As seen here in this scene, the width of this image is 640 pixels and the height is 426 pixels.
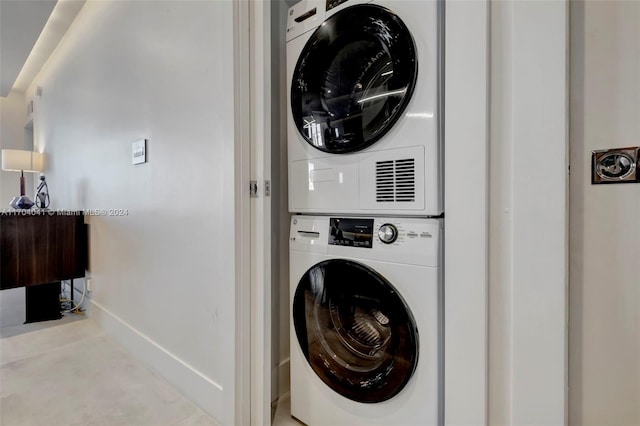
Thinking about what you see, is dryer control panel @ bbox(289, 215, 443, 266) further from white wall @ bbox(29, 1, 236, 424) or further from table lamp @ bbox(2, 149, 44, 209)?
table lamp @ bbox(2, 149, 44, 209)

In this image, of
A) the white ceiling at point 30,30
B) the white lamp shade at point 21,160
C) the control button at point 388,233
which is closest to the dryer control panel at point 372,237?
the control button at point 388,233

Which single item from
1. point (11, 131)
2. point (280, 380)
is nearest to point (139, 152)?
point (280, 380)

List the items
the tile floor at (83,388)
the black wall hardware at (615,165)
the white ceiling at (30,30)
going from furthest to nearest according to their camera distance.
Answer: the white ceiling at (30,30) → the tile floor at (83,388) → the black wall hardware at (615,165)

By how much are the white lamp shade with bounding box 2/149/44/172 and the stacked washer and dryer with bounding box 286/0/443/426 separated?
3.70 meters

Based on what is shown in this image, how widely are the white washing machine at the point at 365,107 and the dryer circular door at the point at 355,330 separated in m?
0.26

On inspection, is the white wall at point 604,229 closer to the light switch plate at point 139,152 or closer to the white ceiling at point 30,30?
the light switch plate at point 139,152

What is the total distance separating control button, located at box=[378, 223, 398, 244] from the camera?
3.30ft

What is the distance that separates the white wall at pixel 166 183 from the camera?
4.21 feet

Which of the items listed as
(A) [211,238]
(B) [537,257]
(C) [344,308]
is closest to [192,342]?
(A) [211,238]

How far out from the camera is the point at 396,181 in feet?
3.29

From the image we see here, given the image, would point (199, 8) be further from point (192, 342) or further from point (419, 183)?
point (192, 342)

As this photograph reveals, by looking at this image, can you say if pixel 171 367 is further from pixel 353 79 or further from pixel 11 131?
pixel 11 131

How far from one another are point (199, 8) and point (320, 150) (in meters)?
0.90

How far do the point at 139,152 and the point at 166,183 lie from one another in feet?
1.25
